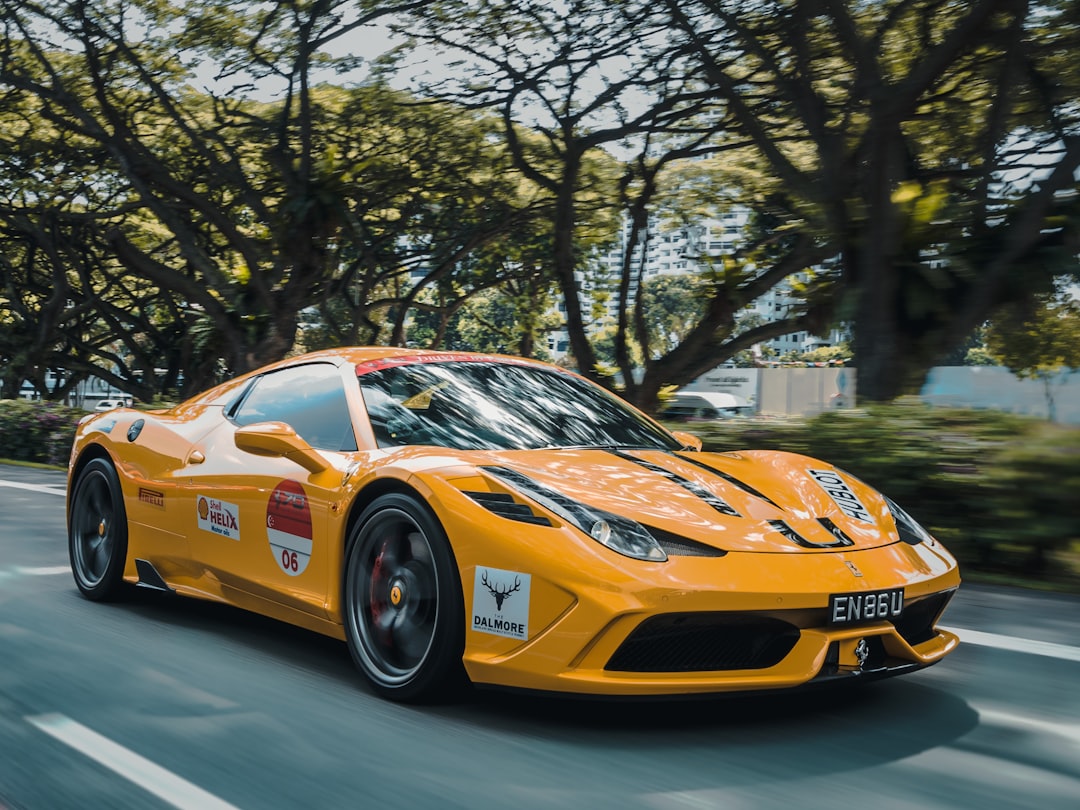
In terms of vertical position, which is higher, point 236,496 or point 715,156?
point 715,156

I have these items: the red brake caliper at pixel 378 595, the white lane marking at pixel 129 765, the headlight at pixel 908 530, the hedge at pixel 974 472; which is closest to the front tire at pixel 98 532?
the white lane marking at pixel 129 765

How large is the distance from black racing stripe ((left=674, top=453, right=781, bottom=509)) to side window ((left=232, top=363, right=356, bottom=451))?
1243mm

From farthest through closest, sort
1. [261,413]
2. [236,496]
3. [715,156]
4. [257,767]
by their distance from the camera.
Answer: [715,156] < [261,413] < [236,496] < [257,767]

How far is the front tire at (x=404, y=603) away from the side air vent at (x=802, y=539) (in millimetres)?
1008

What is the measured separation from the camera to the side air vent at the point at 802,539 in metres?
3.65

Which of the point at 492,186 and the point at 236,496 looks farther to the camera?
the point at 492,186

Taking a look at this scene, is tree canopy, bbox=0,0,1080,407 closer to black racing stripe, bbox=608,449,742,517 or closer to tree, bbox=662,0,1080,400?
tree, bbox=662,0,1080,400

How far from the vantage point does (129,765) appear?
3.26 meters

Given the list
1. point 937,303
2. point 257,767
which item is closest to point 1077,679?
point 257,767

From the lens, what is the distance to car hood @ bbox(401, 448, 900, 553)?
3.62m

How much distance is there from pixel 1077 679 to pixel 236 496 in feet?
10.5

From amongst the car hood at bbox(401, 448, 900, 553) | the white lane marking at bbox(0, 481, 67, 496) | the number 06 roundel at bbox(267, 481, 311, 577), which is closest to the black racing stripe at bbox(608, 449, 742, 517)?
the car hood at bbox(401, 448, 900, 553)

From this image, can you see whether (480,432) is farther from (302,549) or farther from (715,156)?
(715,156)

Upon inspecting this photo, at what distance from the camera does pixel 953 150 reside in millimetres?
14938
